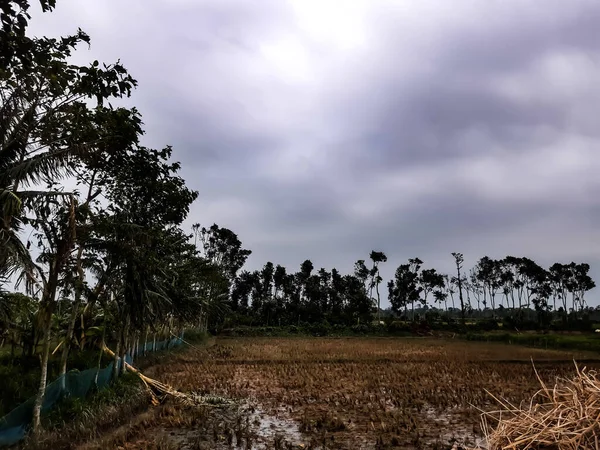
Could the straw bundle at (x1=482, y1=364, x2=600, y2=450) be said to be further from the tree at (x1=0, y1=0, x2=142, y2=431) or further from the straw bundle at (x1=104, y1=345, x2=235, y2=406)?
the straw bundle at (x1=104, y1=345, x2=235, y2=406)

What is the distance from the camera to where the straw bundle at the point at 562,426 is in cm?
246

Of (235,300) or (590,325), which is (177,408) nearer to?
(590,325)

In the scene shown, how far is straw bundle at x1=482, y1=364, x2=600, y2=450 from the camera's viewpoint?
2.46 metres

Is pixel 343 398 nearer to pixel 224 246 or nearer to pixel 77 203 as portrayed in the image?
pixel 77 203

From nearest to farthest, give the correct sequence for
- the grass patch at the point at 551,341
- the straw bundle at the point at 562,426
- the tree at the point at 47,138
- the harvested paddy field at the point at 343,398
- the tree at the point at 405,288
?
the straw bundle at the point at 562,426 → the tree at the point at 47,138 → the harvested paddy field at the point at 343,398 → the grass patch at the point at 551,341 → the tree at the point at 405,288

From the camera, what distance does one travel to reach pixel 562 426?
2467mm

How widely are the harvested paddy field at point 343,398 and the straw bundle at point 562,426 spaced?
651 cm

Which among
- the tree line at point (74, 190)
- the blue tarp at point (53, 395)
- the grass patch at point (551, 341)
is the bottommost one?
the grass patch at point (551, 341)

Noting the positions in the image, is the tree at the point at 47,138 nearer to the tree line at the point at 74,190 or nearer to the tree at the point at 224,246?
the tree line at the point at 74,190

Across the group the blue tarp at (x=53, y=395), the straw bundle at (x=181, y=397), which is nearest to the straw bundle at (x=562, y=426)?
the blue tarp at (x=53, y=395)

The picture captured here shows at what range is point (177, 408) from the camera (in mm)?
12016

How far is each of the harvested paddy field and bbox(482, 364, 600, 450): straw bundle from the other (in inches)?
→ 256

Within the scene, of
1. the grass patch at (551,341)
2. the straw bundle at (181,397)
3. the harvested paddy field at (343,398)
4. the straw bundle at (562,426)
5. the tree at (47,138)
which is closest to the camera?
the straw bundle at (562,426)

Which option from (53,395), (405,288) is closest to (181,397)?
(53,395)
